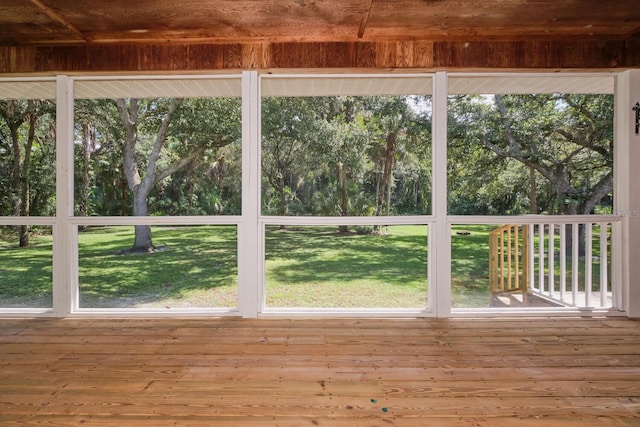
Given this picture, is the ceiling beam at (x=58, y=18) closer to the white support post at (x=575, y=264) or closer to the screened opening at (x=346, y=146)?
the screened opening at (x=346, y=146)

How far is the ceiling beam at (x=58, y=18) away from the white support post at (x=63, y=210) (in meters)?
0.49

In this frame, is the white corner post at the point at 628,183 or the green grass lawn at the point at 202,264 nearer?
the white corner post at the point at 628,183

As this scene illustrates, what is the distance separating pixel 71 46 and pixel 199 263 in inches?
85.0

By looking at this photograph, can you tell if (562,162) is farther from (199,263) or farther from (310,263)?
(199,263)

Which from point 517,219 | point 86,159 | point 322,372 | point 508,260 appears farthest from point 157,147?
point 508,260

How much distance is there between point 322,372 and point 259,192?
165cm

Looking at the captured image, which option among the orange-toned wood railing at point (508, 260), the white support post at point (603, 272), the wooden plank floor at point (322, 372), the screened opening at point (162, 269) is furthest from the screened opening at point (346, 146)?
the white support post at point (603, 272)

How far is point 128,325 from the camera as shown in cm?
300

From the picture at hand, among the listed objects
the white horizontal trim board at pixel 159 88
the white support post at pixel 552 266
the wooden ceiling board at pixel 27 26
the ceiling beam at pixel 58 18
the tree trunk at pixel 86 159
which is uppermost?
the wooden ceiling board at pixel 27 26

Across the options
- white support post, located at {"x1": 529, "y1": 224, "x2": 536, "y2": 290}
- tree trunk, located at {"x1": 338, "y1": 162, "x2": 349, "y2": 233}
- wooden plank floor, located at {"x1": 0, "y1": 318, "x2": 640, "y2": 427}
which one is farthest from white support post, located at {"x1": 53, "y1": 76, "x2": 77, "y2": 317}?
white support post, located at {"x1": 529, "y1": 224, "x2": 536, "y2": 290}

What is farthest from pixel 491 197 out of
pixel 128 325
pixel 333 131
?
pixel 128 325

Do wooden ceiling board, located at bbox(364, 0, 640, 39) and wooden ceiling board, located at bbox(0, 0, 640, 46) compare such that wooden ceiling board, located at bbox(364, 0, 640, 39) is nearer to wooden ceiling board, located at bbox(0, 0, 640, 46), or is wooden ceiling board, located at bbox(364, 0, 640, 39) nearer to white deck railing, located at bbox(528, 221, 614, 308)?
wooden ceiling board, located at bbox(0, 0, 640, 46)

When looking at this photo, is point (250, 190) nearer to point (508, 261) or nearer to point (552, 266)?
point (508, 261)

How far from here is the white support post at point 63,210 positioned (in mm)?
3232
